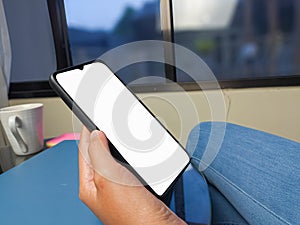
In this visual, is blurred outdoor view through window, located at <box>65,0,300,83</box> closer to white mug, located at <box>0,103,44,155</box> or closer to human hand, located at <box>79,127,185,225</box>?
white mug, located at <box>0,103,44,155</box>

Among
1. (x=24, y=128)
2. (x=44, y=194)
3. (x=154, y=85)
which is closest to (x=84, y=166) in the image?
(x=44, y=194)

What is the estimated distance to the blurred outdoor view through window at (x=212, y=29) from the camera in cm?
108

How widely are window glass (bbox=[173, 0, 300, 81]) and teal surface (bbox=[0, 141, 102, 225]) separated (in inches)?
24.3

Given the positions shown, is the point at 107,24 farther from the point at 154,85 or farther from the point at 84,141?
the point at 84,141

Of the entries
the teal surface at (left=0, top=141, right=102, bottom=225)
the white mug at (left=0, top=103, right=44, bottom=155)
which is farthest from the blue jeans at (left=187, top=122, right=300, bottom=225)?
the white mug at (left=0, top=103, right=44, bottom=155)

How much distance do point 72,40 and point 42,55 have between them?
142 millimetres

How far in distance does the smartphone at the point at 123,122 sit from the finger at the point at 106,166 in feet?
0.06

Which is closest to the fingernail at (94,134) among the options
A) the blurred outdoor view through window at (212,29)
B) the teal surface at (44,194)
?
the teal surface at (44,194)

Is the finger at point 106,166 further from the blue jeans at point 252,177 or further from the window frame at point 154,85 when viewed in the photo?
the window frame at point 154,85

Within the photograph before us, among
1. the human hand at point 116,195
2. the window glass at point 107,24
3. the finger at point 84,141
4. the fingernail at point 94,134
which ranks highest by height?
the window glass at point 107,24

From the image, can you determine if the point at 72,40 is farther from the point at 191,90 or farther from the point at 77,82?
the point at 77,82

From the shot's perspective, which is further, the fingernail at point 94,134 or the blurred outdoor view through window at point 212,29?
the blurred outdoor view through window at point 212,29

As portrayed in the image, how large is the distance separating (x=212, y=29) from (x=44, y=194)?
3.26ft

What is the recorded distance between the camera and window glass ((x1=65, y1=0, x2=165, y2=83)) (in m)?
1.10
